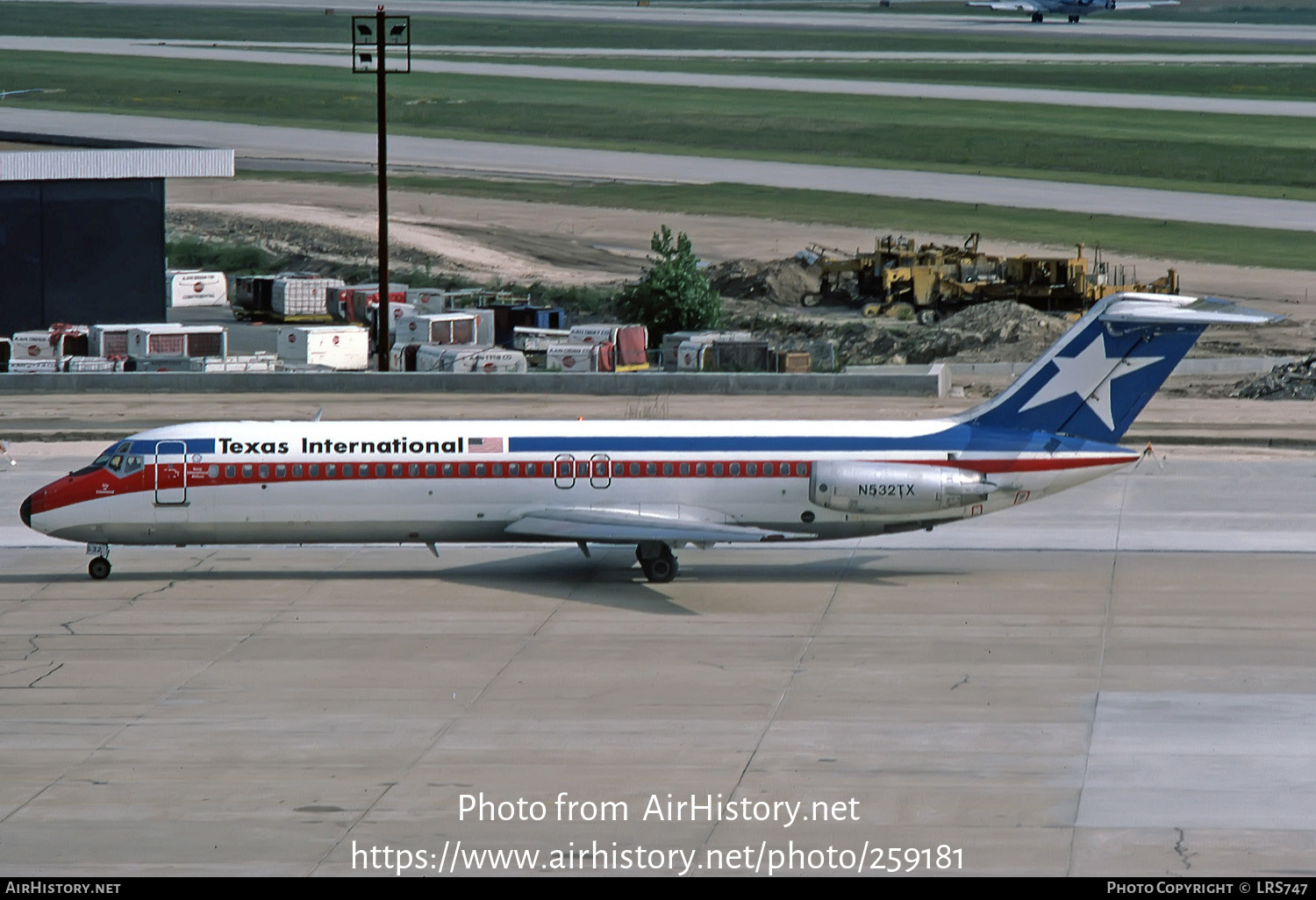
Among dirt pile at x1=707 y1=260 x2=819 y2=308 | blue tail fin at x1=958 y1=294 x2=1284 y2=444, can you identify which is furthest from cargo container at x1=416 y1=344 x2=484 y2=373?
blue tail fin at x1=958 y1=294 x2=1284 y2=444

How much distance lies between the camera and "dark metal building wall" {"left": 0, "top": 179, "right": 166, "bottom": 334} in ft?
211

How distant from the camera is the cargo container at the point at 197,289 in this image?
77.3 metres

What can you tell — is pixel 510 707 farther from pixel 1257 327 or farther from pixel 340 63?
pixel 340 63

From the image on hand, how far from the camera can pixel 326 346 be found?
203ft

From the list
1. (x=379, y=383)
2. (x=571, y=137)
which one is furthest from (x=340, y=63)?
(x=379, y=383)

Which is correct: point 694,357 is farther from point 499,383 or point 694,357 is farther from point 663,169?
point 663,169

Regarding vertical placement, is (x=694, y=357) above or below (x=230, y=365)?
above

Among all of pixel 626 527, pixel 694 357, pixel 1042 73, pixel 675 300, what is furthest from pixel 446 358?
pixel 1042 73

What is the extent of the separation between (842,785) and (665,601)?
1039 cm

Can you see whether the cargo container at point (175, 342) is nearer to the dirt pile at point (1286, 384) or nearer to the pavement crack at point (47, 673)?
the pavement crack at point (47, 673)

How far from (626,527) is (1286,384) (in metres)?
30.1

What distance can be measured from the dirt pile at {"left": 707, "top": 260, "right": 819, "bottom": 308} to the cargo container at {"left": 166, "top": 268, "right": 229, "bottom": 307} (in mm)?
21516

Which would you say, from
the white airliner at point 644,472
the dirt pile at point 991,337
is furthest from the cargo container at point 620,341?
the white airliner at point 644,472

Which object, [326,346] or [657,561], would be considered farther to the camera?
[326,346]
